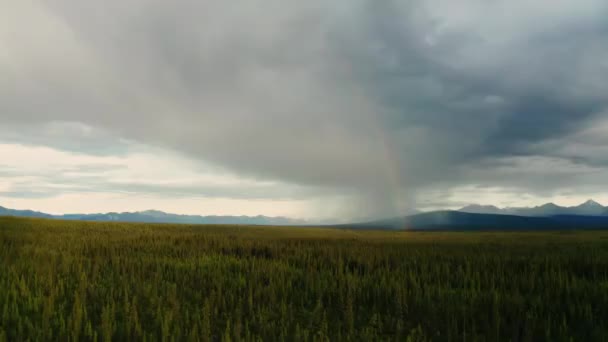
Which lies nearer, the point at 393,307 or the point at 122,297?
the point at 393,307

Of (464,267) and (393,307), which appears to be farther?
(464,267)

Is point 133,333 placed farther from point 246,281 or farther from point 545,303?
point 545,303

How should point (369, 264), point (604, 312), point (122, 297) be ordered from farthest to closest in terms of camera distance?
point (369, 264) < point (122, 297) < point (604, 312)

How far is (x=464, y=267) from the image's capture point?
570 inches

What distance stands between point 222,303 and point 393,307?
4048mm

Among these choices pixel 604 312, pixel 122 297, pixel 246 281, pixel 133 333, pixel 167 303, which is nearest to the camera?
pixel 133 333

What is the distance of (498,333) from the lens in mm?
6820

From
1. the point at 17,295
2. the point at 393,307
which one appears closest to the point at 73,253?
the point at 17,295

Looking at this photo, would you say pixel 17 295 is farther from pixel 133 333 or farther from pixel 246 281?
pixel 246 281

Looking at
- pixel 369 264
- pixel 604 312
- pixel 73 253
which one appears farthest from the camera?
pixel 73 253

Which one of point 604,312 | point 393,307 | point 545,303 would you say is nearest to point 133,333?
point 393,307

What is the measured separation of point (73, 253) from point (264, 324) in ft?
48.4

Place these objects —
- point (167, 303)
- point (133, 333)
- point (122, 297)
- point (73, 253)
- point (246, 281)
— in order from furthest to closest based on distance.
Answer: point (73, 253)
point (246, 281)
point (122, 297)
point (167, 303)
point (133, 333)

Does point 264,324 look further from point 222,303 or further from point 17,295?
point 17,295
